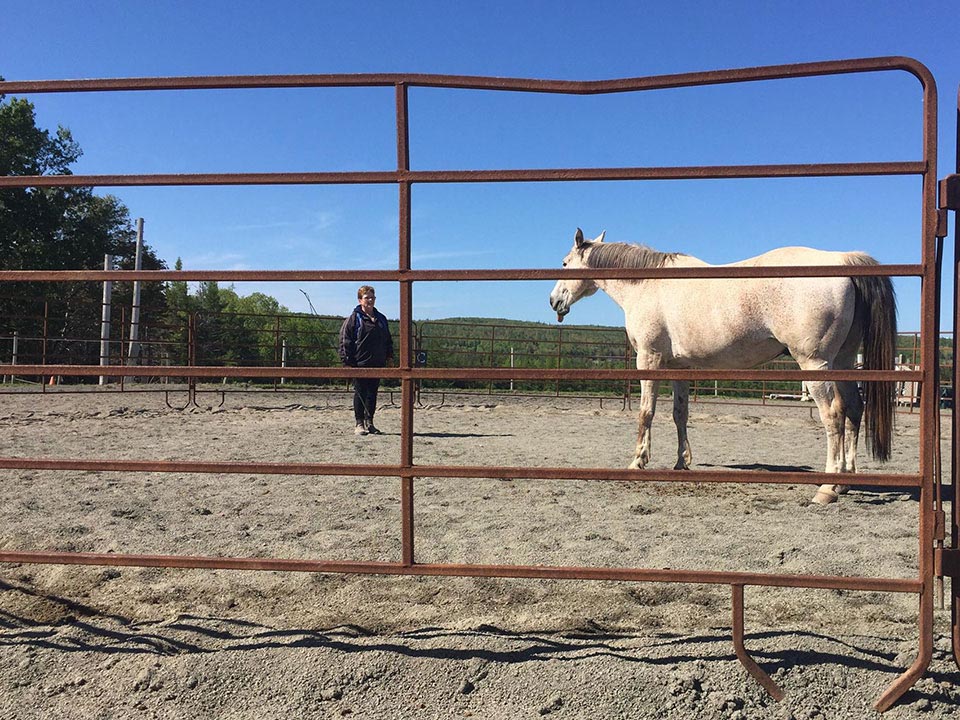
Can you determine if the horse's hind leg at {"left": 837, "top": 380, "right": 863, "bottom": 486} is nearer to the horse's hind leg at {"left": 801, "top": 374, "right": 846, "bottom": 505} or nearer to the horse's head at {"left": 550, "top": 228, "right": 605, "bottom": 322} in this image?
the horse's hind leg at {"left": 801, "top": 374, "right": 846, "bottom": 505}

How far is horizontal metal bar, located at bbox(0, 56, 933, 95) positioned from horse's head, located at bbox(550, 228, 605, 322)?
13.6ft

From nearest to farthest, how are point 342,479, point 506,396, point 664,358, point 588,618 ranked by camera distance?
point 588,618, point 342,479, point 664,358, point 506,396

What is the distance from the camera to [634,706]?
1.77 metres

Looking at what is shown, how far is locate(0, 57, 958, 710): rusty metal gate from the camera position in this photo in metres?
1.89

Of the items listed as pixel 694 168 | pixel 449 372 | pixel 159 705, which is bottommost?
pixel 159 705

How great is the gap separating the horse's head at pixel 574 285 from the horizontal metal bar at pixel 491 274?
4.20m

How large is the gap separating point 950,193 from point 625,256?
3969mm

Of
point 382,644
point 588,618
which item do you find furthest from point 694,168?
point 382,644

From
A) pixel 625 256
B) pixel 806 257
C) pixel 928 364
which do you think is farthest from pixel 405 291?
pixel 625 256

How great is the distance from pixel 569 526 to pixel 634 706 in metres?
1.73

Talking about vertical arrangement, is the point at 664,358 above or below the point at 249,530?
above

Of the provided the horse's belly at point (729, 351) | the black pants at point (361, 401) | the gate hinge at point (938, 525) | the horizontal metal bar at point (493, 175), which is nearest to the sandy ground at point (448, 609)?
the gate hinge at point (938, 525)

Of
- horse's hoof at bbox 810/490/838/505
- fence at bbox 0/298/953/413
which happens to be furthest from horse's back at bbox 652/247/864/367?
fence at bbox 0/298/953/413

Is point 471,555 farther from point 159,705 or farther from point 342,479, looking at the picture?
point 342,479
